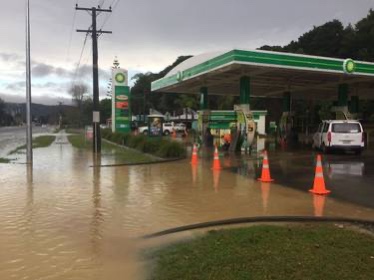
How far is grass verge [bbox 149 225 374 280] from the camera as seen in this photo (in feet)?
17.5

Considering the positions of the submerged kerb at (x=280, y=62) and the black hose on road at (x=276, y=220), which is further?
the submerged kerb at (x=280, y=62)

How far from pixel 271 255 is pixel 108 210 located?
4.50m

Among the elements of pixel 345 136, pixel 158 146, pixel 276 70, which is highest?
pixel 276 70

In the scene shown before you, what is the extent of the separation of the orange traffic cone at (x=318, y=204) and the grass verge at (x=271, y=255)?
152 cm

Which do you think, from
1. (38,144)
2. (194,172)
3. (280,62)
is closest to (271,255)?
(194,172)

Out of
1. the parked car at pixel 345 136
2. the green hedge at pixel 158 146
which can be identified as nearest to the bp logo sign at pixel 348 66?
the parked car at pixel 345 136

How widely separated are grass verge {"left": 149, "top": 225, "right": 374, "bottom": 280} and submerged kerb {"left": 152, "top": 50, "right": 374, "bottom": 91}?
52.1ft

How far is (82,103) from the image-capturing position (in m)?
107

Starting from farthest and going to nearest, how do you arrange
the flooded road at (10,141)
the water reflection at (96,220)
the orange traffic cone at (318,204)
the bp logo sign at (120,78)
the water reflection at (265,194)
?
1. the bp logo sign at (120,78)
2. the flooded road at (10,141)
3. the water reflection at (265,194)
4. the orange traffic cone at (318,204)
5. the water reflection at (96,220)

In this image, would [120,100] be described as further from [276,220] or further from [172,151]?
[276,220]

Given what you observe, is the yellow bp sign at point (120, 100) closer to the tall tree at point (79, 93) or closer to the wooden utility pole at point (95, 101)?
the wooden utility pole at point (95, 101)

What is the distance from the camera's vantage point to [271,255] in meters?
5.96

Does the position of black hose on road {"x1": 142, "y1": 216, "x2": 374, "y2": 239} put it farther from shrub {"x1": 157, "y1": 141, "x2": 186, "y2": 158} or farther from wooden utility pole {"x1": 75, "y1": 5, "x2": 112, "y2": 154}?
wooden utility pole {"x1": 75, "y1": 5, "x2": 112, "y2": 154}

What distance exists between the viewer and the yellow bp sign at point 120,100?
147ft
